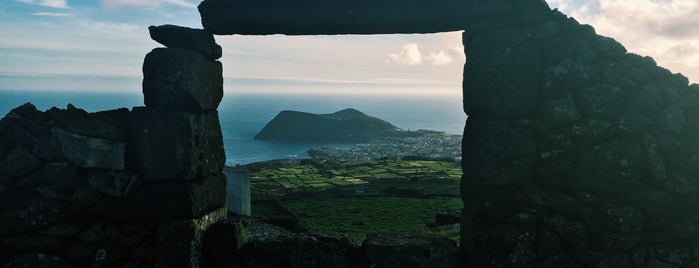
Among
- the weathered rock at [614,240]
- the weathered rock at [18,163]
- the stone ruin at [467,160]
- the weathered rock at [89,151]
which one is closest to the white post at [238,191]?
the stone ruin at [467,160]

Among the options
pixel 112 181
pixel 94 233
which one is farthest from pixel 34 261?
pixel 112 181

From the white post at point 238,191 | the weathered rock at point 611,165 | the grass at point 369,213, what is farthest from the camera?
the grass at point 369,213

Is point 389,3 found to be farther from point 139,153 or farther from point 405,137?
point 405,137

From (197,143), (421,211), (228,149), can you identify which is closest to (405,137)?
(228,149)

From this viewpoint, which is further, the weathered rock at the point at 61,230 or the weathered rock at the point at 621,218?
the weathered rock at the point at 61,230

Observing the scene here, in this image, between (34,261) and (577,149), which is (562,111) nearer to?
(577,149)

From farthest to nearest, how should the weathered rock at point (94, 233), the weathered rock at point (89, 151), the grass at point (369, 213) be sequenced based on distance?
1. the grass at point (369, 213)
2. the weathered rock at point (94, 233)
3. the weathered rock at point (89, 151)

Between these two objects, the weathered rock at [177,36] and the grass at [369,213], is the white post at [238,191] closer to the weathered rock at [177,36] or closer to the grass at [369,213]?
the weathered rock at [177,36]
